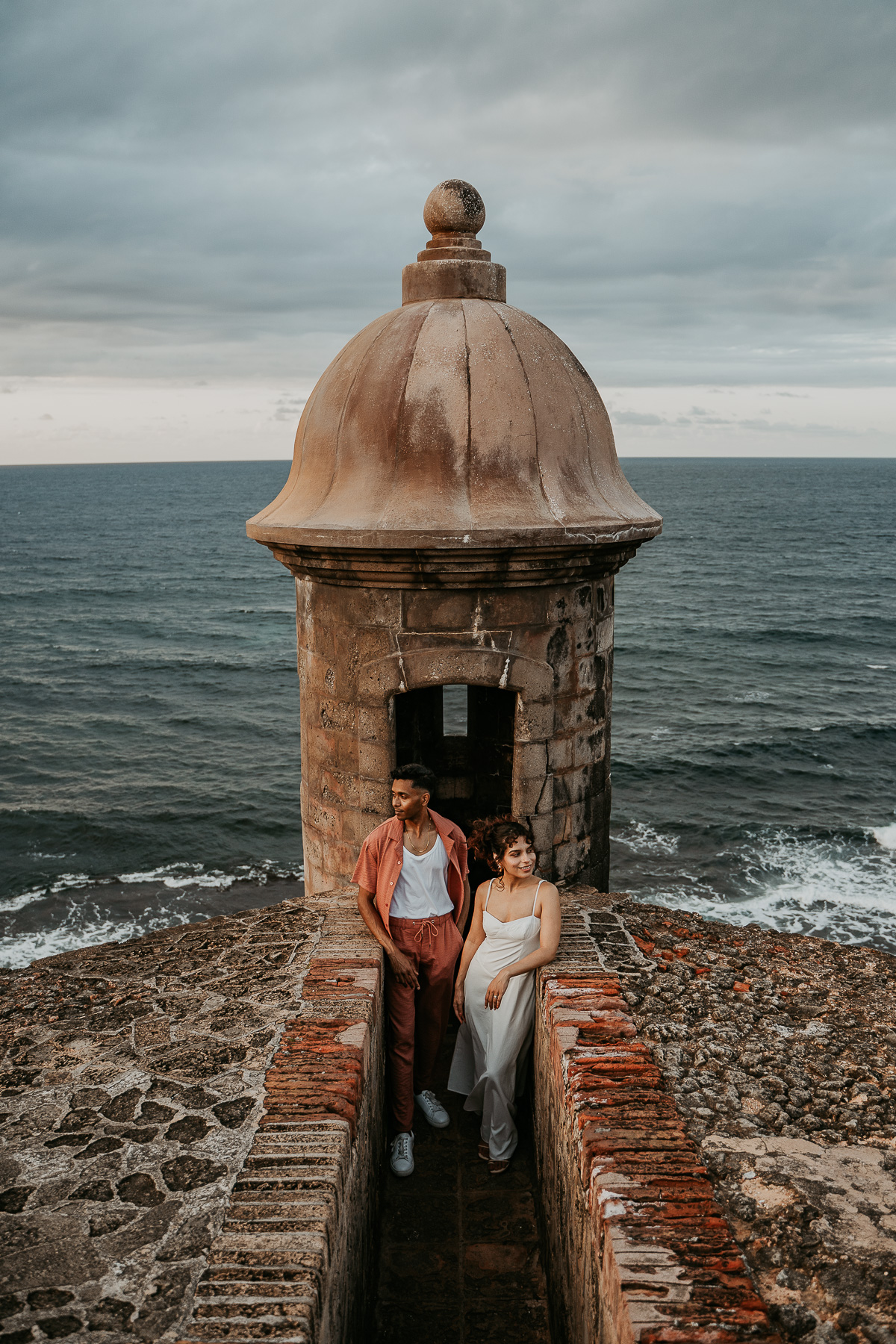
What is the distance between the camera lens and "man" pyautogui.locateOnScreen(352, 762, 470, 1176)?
4.89 meters

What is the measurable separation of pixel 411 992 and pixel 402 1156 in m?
0.81

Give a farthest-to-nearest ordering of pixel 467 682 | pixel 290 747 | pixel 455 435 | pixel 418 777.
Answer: pixel 290 747, pixel 467 682, pixel 455 435, pixel 418 777

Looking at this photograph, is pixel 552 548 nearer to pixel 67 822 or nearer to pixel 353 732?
pixel 353 732

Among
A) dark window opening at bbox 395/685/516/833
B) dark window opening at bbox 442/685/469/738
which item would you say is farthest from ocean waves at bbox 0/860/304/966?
dark window opening at bbox 395/685/516/833

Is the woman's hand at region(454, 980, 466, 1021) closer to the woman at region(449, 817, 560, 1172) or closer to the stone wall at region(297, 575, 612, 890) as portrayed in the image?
the woman at region(449, 817, 560, 1172)

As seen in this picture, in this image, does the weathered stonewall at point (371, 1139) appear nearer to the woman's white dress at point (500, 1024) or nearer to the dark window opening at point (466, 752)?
the woman's white dress at point (500, 1024)

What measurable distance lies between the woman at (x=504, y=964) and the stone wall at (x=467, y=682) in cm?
112

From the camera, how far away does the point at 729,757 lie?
77.8ft

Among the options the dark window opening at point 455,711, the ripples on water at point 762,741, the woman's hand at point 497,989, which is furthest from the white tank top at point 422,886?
A: the dark window opening at point 455,711

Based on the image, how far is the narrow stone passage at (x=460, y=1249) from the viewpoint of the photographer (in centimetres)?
411

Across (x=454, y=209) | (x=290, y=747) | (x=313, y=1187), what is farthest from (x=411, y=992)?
(x=290, y=747)

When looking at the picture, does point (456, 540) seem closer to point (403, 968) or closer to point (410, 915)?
point (410, 915)

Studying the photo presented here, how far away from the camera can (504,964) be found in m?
4.63

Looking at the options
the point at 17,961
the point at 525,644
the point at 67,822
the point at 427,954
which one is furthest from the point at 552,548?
the point at 67,822
